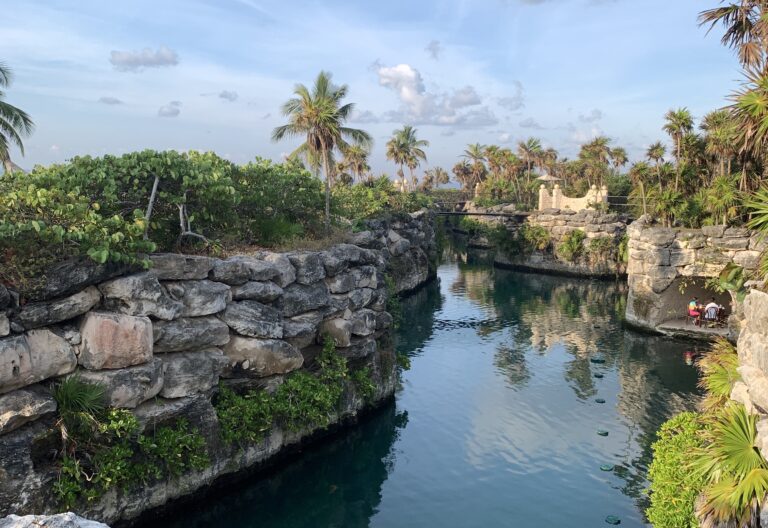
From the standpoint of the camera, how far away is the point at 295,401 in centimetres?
1931

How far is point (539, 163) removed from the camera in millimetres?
99375

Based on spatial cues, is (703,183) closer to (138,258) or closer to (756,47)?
(756,47)

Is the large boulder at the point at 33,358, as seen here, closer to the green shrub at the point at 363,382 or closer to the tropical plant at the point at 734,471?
the green shrub at the point at 363,382

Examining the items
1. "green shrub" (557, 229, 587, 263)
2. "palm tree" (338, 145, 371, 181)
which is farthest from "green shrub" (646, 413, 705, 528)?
"palm tree" (338, 145, 371, 181)

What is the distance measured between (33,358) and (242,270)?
6.37 m

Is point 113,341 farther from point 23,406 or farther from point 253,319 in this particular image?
point 253,319

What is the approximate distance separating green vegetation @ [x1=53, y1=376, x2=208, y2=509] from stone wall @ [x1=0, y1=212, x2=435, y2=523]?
287 mm

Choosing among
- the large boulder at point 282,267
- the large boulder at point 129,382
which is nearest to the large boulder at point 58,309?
the large boulder at point 129,382

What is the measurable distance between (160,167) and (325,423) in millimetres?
9947

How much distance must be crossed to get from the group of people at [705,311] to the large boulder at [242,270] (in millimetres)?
26309

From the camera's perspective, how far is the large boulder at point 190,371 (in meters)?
16.0

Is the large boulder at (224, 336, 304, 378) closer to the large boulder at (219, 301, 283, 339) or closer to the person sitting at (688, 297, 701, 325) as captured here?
the large boulder at (219, 301, 283, 339)

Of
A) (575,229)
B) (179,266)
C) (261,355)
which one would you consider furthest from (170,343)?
(575,229)

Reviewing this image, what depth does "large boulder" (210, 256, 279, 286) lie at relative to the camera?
698 inches
